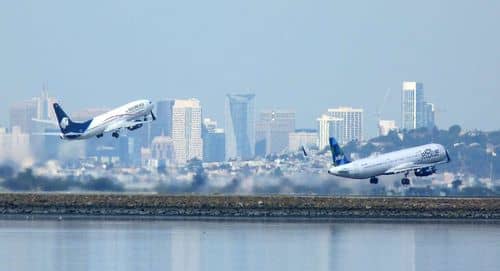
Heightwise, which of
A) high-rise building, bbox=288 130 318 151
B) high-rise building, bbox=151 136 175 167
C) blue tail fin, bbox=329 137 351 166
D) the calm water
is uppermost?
high-rise building, bbox=288 130 318 151

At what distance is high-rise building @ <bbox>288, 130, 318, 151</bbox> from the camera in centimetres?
17991

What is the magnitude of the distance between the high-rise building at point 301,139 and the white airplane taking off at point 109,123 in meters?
52.4

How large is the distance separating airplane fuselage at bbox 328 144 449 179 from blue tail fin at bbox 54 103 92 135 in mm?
17825

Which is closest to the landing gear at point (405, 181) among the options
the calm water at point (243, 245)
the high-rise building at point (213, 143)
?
the calm water at point (243, 245)

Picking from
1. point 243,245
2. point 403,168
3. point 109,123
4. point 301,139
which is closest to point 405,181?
point 403,168

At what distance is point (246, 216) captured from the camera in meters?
107

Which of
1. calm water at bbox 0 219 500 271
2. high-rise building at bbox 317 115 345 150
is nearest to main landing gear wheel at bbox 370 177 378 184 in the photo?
calm water at bbox 0 219 500 271

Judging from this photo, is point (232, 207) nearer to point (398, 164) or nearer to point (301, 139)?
point (398, 164)

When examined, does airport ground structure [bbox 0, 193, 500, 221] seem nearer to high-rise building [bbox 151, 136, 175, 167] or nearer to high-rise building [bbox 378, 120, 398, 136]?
high-rise building [bbox 151, 136, 175, 167]

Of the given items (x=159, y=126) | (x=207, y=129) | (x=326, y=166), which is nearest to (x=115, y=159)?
(x=326, y=166)

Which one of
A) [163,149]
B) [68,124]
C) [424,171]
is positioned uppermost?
[68,124]

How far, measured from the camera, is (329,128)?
7461 inches

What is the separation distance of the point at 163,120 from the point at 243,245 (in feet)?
293

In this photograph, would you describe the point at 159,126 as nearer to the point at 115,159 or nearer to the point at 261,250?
the point at 115,159
